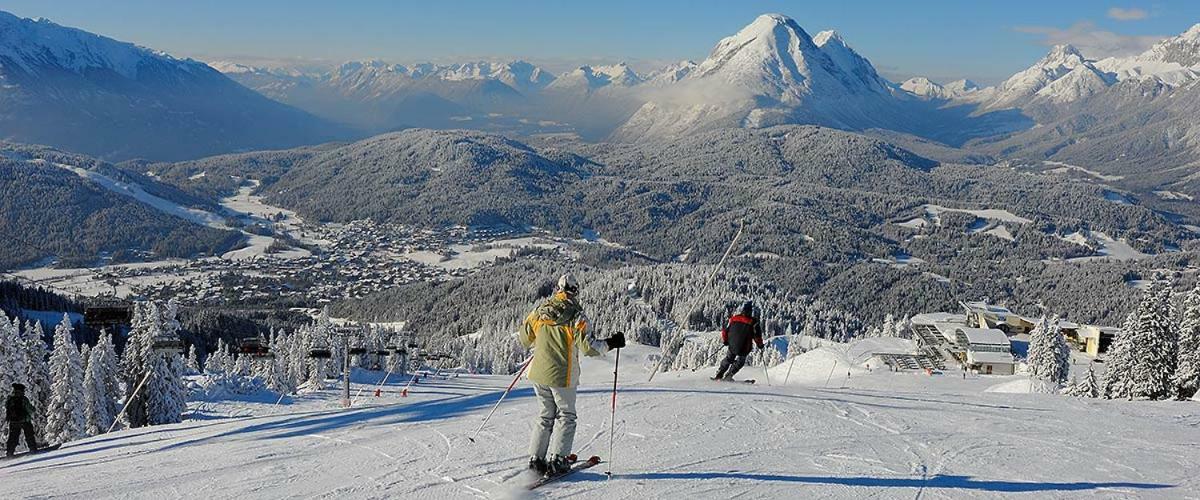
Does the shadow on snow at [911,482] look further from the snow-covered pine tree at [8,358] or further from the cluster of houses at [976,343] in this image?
the cluster of houses at [976,343]

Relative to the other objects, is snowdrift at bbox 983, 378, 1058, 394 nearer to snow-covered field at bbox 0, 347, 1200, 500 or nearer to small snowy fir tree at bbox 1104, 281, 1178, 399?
small snowy fir tree at bbox 1104, 281, 1178, 399

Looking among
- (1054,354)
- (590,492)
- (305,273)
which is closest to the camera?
(590,492)

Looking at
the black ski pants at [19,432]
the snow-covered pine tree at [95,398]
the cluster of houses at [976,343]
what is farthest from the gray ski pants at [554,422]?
the cluster of houses at [976,343]

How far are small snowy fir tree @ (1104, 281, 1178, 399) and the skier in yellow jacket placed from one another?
82.6 ft

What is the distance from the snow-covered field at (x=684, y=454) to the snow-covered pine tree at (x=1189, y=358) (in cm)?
1169

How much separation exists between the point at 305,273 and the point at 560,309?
19114cm

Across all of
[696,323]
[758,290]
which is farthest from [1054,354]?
[758,290]

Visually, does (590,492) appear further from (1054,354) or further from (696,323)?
(696,323)

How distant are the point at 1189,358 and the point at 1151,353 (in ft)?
3.45

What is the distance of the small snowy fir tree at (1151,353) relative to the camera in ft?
82.8

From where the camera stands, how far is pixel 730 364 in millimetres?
17016

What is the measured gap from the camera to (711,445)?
10.3 meters

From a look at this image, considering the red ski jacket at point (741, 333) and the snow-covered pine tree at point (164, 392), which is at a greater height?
the red ski jacket at point (741, 333)

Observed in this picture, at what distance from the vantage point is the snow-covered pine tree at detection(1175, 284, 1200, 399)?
79.3 ft
